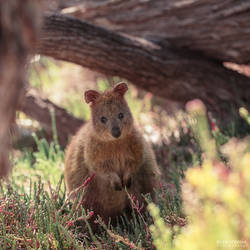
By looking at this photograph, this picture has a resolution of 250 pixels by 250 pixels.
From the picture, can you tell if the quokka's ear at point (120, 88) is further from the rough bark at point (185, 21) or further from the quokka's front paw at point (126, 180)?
the rough bark at point (185, 21)

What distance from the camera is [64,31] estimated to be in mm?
4910

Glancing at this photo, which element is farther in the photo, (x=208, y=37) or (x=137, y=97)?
(x=137, y=97)

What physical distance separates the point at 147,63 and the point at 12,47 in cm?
427

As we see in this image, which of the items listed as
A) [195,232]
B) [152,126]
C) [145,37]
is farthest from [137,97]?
[195,232]

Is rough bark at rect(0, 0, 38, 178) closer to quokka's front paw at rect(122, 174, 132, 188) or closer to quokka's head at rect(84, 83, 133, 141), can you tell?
quokka's head at rect(84, 83, 133, 141)

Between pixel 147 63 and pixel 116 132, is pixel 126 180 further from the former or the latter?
pixel 147 63

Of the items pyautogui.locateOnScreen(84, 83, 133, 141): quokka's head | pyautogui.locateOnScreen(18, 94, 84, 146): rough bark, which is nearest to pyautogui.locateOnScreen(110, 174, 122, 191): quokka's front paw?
pyautogui.locateOnScreen(84, 83, 133, 141): quokka's head

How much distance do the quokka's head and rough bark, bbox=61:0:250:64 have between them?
199 cm

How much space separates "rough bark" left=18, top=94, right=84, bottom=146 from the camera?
21.2 feet

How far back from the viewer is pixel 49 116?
654 cm

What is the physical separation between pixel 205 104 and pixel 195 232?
470 centimetres

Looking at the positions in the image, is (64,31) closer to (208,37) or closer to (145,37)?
(145,37)

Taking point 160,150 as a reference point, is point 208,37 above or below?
above

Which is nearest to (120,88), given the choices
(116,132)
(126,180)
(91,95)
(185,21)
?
(91,95)
